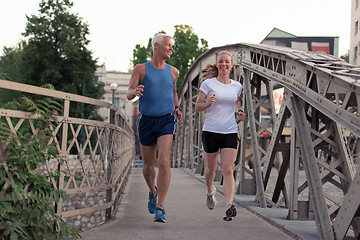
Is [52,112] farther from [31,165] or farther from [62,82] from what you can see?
[62,82]

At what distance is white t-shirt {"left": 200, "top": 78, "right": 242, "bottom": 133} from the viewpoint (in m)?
6.53

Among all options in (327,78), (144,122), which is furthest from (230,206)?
(327,78)

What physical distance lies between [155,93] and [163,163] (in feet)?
2.42

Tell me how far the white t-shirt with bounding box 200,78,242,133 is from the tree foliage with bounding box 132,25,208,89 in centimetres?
3992

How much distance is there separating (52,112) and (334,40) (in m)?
62.8

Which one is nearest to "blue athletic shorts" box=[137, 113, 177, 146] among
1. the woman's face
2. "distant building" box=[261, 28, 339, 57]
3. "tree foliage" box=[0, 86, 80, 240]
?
the woman's face

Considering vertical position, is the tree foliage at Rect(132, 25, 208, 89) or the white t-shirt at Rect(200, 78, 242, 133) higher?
the tree foliage at Rect(132, 25, 208, 89)

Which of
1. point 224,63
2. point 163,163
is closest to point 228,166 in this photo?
point 163,163

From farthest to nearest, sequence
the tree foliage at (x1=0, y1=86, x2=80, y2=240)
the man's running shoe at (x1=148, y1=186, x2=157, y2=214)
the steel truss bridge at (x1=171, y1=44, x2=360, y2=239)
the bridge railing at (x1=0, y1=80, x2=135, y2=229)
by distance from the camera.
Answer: the man's running shoe at (x1=148, y1=186, x2=157, y2=214)
the steel truss bridge at (x1=171, y1=44, x2=360, y2=239)
the bridge railing at (x1=0, y1=80, x2=135, y2=229)
the tree foliage at (x1=0, y1=86, x2=80, y2=240)

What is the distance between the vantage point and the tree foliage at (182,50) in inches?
1838

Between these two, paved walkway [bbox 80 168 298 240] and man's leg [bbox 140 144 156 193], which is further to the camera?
man's leg [bbox 140 144 156 193]

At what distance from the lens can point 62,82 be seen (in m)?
51.4

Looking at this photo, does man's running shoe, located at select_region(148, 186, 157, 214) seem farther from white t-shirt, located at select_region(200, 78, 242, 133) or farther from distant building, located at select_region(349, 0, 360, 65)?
distant building, located at select_region(349, 0, 360, 65)

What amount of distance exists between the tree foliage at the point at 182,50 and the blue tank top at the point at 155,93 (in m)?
40.4
